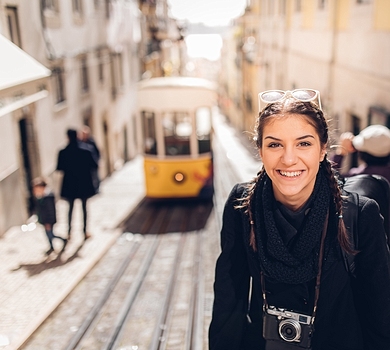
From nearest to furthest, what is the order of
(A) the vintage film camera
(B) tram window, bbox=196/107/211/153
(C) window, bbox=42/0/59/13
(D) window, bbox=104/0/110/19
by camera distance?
1. (A) the vintage film camera
2. (B) tram window, bbox=196/107/211/153
3. (C) window, bbox=42/0/59/13
4. (D) window, bbox=104/0/110/19

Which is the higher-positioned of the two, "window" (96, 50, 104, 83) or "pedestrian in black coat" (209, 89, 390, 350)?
"pedestrian in black coat" (209, 89, 390, 350)

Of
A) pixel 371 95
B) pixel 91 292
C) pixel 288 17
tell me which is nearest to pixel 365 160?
pixel 91 292

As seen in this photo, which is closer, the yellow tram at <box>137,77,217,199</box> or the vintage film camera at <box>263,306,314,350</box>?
the vintage film camera at <box>263,306,314,350</box>

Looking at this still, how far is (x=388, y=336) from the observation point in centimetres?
196

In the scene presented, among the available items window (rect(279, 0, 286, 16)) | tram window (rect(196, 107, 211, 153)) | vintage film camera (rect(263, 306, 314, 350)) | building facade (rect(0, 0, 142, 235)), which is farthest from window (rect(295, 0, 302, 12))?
vintage film camera (rect(263, 306, 314, 350))

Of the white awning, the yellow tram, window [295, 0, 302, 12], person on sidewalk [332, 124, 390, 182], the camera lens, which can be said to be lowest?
the yellow tram

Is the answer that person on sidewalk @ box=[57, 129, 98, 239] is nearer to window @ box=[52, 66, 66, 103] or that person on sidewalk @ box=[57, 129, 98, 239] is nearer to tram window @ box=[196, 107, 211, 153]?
tram window @ box=[196, 107, 211, 153]

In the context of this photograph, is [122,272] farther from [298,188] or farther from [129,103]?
[129,103]

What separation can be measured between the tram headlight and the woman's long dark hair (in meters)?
8.82

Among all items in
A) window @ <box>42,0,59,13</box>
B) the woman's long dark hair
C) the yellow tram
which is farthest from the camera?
window @ <box>42,0,59,13</box>

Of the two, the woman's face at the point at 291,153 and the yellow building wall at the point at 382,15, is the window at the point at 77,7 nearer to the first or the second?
the yellow building wall at the point at 382,15

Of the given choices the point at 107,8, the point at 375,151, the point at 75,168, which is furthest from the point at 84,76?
the point at 375,151

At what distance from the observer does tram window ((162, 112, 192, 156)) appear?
35.9ft

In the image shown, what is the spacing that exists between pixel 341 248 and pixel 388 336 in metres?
0.41
